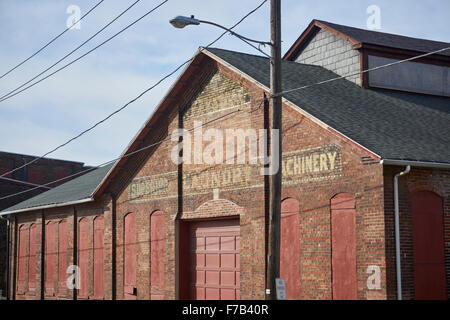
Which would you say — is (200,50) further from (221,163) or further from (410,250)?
(410,250)

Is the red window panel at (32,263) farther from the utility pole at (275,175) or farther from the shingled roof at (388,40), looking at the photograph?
the utility pole at (275,175)

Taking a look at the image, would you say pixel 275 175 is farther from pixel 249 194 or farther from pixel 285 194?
pixel 249 194

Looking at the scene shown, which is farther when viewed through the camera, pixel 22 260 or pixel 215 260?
pixel 22 260

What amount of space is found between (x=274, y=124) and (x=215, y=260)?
28.7ft

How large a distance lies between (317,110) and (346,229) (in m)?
3.71

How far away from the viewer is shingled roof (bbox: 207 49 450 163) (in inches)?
728

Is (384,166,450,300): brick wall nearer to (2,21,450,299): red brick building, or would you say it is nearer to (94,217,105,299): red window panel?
(2,21,450,299): red brick building

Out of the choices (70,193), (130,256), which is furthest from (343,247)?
(70,193)

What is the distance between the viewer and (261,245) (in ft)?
68.8

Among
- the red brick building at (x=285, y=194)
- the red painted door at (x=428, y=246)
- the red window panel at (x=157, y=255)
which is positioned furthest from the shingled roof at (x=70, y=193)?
the red painted door at (x=428, y=246)

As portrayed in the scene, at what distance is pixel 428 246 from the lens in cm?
1823

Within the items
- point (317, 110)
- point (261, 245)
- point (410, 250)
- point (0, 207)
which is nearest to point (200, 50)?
point (317, 110)

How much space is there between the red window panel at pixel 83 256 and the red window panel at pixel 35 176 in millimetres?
22234

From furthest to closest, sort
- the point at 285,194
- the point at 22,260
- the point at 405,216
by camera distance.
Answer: the point at 22,260 → the point at 285,194 → the point at 405,216
